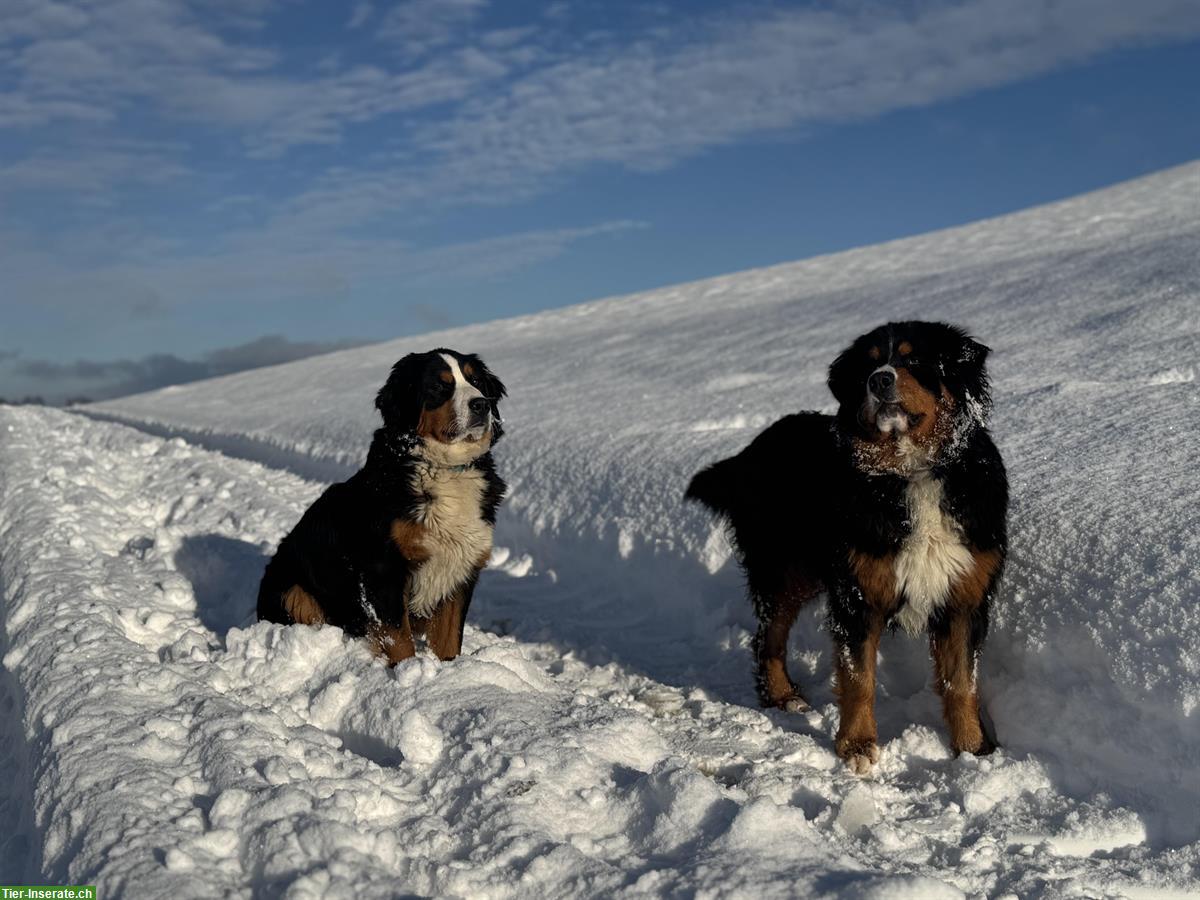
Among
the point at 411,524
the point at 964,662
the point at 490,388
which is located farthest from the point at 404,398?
the point at 964,662

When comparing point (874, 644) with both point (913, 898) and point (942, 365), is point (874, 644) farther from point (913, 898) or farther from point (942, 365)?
point (913, 898)

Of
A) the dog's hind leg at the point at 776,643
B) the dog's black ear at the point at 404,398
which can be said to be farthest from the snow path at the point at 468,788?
the dog's black ear at the point at 404,398

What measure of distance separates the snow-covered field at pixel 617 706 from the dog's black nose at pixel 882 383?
1.16m

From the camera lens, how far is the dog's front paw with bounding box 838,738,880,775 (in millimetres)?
3869

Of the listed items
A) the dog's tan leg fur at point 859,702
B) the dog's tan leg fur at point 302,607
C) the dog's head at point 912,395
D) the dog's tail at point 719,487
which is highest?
the dog's head at point 912,395

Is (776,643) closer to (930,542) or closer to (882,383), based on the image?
(930,542)

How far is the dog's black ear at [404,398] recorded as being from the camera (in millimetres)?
4832

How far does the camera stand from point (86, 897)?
8.35 ft

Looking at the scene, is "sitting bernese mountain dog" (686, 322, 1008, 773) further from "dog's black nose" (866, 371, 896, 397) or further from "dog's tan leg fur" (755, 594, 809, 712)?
"dog's tan leg fur" (755, 594, 809, 712)

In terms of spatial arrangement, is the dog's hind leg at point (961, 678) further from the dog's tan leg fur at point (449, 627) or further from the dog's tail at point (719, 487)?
the dog's tan leg fur at point (449, 627)

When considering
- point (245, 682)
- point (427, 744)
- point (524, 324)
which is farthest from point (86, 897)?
point (524, 324)

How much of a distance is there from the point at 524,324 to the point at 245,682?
1789 cm

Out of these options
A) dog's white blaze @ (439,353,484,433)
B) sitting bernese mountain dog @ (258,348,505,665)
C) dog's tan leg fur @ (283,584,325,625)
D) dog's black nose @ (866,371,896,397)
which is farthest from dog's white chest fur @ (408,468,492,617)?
dog's black nose @ (866,371,896,397)

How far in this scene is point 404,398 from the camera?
4859 mm
